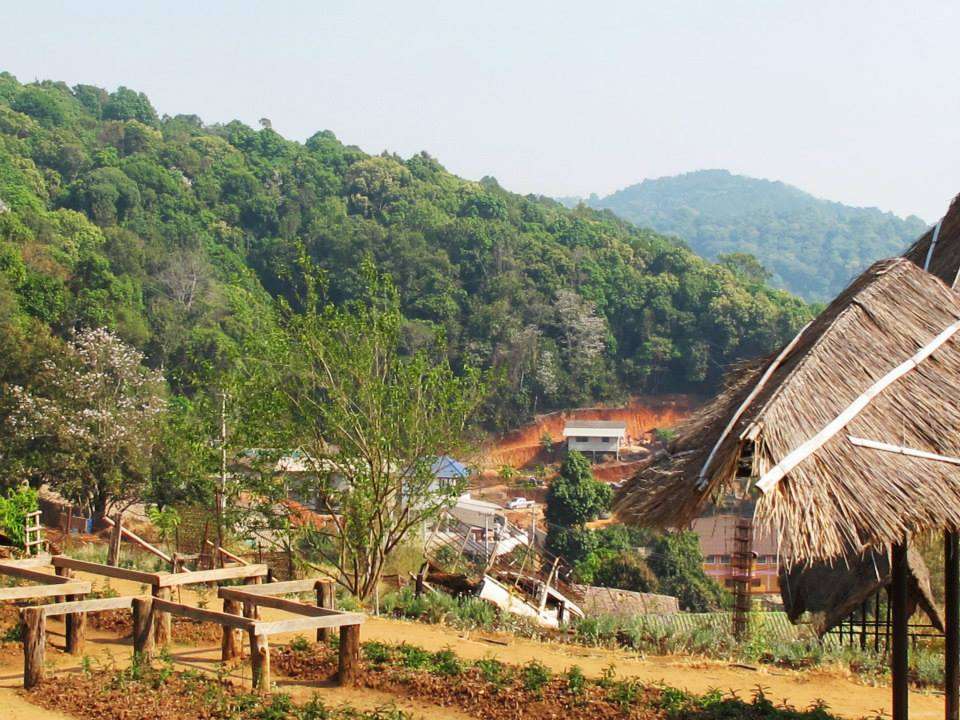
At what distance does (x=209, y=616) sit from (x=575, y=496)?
98.7ft

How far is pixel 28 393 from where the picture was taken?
23.0 metres

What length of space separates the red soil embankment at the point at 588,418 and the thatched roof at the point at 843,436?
4367cm

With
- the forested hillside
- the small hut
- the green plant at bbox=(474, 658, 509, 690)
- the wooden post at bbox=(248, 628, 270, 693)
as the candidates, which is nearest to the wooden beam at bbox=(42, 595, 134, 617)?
the wooden post at bbox=(248, 628, 270, 693)

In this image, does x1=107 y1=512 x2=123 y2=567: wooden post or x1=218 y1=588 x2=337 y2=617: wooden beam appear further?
x1=107 y1=512 x2=123 y2=567: wooden post

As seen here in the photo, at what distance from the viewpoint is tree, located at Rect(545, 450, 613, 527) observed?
36156 mm

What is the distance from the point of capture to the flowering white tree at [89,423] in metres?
22.6

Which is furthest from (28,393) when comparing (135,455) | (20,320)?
(20,320)

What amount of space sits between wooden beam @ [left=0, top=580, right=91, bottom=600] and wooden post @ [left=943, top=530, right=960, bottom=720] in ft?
18.7

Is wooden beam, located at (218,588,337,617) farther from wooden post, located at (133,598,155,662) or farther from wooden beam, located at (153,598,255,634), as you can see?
wooden post, located at (133,598,155,662)

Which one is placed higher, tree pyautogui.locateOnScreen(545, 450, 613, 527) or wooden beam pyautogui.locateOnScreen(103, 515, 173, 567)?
wooden beam pyautogui.locateOnScreen(103, 515, 173, 567)

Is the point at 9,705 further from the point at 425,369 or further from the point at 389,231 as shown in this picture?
the point at 389,231

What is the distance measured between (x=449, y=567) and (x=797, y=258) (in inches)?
6314

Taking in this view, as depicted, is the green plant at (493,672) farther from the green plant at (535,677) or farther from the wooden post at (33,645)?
the wooden post at (33,645)

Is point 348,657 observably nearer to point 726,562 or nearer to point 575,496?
point 575,496
